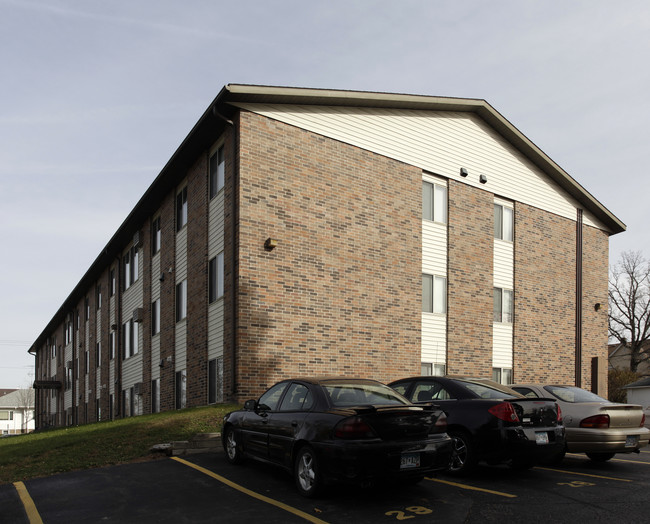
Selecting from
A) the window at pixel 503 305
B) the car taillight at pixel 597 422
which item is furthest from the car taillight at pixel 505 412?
the window at pixel 503 305

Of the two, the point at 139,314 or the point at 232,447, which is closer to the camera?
the point at 232,447

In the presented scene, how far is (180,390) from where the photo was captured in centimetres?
2056

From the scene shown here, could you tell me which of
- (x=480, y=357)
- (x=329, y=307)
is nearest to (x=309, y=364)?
(x=329, y=307)

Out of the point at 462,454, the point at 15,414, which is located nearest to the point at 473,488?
the point at 462,454

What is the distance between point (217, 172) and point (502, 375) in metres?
11.6

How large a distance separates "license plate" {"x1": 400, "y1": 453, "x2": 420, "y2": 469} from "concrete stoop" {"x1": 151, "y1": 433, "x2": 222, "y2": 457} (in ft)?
17.2

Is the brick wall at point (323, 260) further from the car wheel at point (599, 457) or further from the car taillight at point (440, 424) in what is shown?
the car taillight at point (440, 424)

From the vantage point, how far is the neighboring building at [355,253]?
16359 mm

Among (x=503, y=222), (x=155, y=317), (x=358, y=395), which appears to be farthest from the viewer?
(x=155, y=317)

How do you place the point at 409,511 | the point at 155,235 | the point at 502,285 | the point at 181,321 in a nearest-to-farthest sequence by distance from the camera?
the point at 409,511, the point at 181,321, the point at 502,285, the point at 155,235

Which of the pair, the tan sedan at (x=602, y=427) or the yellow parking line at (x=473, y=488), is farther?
the tan sedan at (x=602, y=427)

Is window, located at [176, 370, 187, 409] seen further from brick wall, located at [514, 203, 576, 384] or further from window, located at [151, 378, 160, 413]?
brick wall, located at [514, 203, 576, 384]

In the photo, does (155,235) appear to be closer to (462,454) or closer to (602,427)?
(462,454)

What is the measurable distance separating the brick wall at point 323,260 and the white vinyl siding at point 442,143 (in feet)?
1.39
